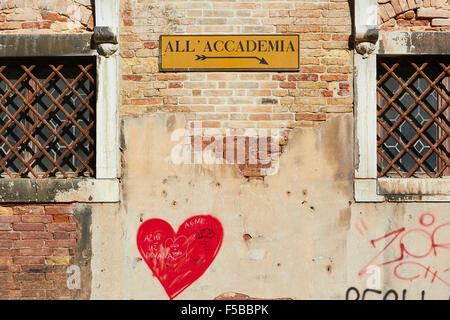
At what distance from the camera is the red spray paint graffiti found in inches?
134

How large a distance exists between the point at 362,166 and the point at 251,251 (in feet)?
4.14

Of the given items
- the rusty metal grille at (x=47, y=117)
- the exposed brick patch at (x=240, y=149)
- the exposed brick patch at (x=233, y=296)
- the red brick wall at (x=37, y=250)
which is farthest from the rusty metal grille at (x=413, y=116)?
the red brick wall at (x=37, y=250)

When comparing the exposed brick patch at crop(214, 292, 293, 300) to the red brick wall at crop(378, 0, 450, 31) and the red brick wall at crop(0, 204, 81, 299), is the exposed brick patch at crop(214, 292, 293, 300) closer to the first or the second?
the red brick wall at crop(0, 204, 81, 299)

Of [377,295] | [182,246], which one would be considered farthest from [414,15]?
[182,246]

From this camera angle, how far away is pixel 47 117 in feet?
12.0

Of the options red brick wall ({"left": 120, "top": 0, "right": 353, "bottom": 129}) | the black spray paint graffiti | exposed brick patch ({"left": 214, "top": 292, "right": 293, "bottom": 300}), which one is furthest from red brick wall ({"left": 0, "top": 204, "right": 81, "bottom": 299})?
the black spray paint graffiti

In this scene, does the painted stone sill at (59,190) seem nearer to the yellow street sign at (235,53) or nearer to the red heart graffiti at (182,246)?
the red heart graffiti at (182,246)

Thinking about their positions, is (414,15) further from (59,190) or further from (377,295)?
(59,190)

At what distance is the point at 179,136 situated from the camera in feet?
11.4

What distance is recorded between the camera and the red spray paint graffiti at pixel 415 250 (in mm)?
3402

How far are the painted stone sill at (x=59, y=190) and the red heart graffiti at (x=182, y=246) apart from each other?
46 centimetres

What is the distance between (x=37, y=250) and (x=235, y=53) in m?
2.55

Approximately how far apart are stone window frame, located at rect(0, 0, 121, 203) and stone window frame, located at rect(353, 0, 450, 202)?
86.1 inches
